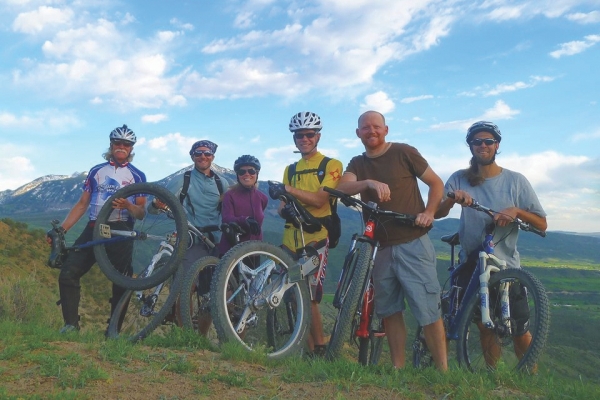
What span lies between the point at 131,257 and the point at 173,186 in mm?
1114

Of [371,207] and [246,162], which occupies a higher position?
[246,162]

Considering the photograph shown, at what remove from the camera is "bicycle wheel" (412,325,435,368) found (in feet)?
19.7

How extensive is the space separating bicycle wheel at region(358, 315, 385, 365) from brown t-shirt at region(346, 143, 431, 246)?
1100 mm

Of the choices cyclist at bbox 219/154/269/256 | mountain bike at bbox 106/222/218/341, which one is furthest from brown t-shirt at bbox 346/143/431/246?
mountain bike at bbox 106/222/218/341

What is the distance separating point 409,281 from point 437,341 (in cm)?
65

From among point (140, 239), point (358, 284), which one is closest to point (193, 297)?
point (140, 239)

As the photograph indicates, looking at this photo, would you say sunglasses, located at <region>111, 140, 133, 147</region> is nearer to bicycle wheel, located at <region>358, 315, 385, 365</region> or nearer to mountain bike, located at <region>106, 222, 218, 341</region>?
mountain bike, located at <region>106, 222, 218, 341</region>

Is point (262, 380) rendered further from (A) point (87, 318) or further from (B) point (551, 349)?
(B) point (551, 349)

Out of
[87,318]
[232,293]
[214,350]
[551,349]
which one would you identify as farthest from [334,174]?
[551,349]

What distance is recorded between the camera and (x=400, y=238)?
491 cm

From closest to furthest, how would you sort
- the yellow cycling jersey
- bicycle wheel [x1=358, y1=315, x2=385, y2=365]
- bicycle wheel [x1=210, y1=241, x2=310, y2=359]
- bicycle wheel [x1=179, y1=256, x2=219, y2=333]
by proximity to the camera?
bicycle wheel [x1=210, y1=241, x2=310, y2=359] → bicycle wheel [x1=179, y1=256, x2=219, y2=333] → bicycle wheel [x1=358, y1=315, x2=385, y2=365] → the yellow cycling jersey

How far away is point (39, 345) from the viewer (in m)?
4.43

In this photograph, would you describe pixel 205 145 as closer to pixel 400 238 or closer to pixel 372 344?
pixel 400 238

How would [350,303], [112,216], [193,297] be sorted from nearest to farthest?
[350,303] < [193,297] < [112,216]
